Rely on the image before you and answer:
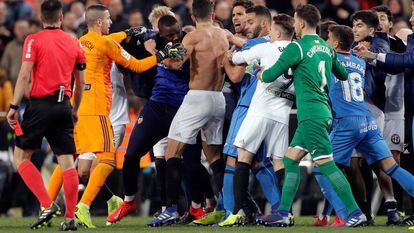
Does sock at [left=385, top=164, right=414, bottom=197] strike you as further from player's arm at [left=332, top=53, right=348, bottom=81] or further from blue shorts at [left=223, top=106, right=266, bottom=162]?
blue shorts at [left=223, top=106, right=266, bottom=162]

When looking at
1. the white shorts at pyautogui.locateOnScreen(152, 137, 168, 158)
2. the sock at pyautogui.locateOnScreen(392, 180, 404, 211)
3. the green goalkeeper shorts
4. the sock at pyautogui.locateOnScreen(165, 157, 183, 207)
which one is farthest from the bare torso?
the sock at pyautogui.locateOnScreen(392, 180, 404, 211)

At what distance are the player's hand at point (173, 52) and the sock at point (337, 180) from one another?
2008 millimetres

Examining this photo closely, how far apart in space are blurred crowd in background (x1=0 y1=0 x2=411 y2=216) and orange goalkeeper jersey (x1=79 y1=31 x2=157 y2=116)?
1508mm

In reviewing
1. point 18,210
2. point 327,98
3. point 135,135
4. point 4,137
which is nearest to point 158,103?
point 135,135

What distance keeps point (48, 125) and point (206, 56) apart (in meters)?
2.16

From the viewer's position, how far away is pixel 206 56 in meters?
12.9

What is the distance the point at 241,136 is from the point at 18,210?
7.19 meters

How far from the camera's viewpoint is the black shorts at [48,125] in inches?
459

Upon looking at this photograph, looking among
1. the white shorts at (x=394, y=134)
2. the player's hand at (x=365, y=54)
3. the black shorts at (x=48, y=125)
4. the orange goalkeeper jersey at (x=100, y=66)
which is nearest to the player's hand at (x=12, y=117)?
the black shorts at (x=48, y=125)

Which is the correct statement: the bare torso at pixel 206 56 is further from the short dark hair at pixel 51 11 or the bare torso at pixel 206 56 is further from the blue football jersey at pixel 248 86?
the short dark hair at pixel 51 11

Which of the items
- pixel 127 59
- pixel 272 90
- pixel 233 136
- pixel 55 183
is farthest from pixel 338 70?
pixel 55 183

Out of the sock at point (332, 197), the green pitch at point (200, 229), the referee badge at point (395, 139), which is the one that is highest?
the referee badge at point (395, 139)

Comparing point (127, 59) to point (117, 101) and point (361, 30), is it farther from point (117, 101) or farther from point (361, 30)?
point (361, 30)

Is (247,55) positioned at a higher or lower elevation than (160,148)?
higher
